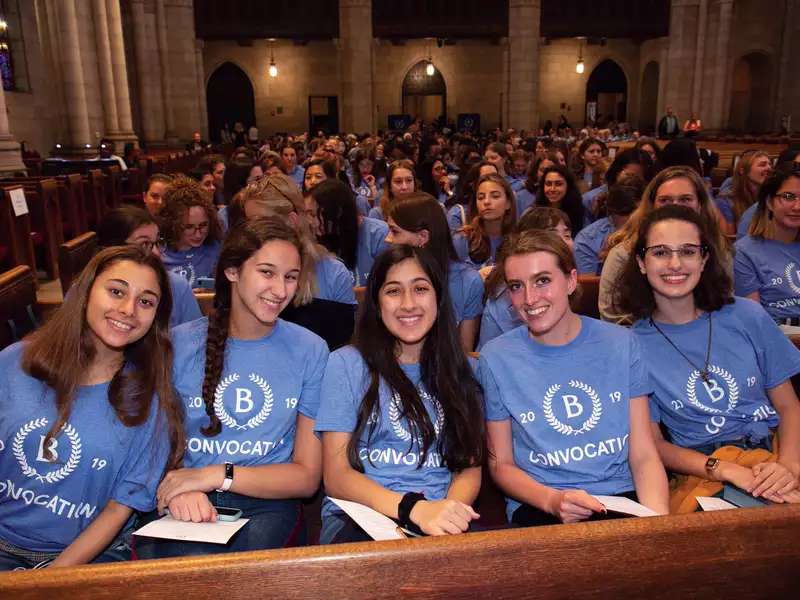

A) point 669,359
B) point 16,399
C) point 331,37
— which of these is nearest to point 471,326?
point 669,359

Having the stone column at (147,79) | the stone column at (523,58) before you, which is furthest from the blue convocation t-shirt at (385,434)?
the stone column at (523,58)

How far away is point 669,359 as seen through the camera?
281 centimetres

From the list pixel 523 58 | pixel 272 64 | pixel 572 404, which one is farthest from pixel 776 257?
pixel 272 64

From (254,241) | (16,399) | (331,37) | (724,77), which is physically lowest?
(16,399)

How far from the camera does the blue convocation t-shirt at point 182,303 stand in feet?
11.5

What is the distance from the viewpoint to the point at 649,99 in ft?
91.1

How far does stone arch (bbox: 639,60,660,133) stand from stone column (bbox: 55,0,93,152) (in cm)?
2061

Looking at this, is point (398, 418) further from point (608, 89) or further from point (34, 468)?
point (608, 89)

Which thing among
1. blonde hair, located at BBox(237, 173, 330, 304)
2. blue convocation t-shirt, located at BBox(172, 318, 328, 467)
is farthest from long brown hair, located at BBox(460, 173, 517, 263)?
blue convocation t-shirt, located at BBox(172, 318, 328, 467)

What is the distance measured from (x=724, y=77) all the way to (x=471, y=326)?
2268cm

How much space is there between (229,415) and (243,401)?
7 centimetres

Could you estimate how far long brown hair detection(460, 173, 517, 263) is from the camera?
5.20 m

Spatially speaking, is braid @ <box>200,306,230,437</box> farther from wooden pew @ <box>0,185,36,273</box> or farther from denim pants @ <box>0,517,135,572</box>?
wooden pew @ <box>0,185,36,273</box>

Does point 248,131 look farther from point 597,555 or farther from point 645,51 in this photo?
point 597,555
